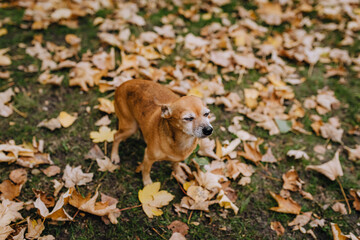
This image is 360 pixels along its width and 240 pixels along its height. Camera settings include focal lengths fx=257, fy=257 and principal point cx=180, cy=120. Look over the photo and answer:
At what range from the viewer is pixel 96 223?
8.02 ft

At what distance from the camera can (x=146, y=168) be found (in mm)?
2646

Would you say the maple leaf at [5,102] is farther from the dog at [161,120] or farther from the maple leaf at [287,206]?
the maple leaf at [287,206]

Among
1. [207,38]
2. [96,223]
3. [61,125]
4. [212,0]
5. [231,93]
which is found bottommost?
[96,223]

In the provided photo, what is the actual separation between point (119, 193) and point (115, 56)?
2.25 m

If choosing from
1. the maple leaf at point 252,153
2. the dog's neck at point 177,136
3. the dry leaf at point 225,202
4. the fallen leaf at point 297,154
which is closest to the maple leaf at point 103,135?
the dog's neck at point 177,136

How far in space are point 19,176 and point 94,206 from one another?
903mm

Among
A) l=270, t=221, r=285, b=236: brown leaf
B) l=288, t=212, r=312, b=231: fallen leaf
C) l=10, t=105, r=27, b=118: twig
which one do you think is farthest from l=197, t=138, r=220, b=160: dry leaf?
l=10, t=105, r=27, b=118: twig

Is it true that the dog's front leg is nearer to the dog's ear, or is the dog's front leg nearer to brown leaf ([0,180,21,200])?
the dog's ear

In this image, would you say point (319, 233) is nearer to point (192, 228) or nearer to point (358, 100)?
point (192, 228)

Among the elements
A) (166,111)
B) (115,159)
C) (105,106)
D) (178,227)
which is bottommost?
(178,227)

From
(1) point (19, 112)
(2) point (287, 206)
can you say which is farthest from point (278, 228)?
(1) point (19, 112)

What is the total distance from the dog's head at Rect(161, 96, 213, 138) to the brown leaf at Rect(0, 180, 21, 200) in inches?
65.8

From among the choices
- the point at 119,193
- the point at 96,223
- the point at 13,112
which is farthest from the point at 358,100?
the point at 13,112

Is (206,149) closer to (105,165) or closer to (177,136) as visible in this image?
(177,136)
